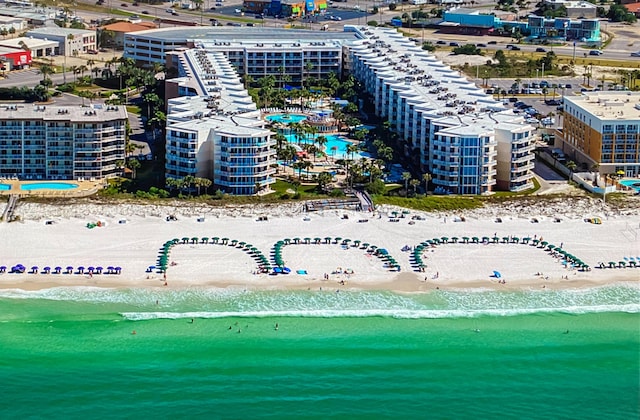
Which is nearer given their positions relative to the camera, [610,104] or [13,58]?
[610,104]

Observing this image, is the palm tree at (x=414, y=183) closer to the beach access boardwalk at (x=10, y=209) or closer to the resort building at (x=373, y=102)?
the resort building at (x=373, y=102)

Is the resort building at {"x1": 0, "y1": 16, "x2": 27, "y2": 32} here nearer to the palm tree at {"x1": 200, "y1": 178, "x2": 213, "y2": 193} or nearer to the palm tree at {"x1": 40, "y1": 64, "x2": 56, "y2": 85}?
the palm tree at {"x1": 40, "y1": 64, "x2": 56, "y2": 85}

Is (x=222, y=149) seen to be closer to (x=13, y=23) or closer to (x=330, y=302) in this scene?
(x=330, y=302)

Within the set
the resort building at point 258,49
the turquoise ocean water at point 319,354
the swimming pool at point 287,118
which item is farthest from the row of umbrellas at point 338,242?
the resort building at point 258,49

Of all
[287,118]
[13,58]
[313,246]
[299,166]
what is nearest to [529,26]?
[287,118]

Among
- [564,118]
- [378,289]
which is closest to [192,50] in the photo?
[564,118]
